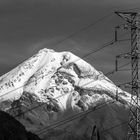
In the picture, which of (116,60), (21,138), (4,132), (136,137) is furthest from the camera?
(21,138)

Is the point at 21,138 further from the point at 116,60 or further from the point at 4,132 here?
the point at 116,60

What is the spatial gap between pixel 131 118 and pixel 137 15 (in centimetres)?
1210

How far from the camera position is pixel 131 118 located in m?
63.6

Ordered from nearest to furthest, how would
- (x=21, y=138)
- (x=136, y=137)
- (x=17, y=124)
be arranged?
(x=136, y=137)
(x=21, y=138)
(x=17, y=124)

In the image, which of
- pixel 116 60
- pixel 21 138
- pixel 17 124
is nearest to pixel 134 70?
pixel 116 60

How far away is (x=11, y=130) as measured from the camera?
129m

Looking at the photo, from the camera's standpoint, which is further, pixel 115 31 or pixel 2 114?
pixel 2 114

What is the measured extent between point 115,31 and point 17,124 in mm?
78402

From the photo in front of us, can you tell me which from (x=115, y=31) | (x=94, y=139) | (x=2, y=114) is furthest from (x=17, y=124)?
(x=94, y=139)

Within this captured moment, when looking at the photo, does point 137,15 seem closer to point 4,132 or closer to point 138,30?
point 138,30

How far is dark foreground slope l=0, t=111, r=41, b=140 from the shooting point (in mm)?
122125

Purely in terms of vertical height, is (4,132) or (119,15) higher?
(119,15)

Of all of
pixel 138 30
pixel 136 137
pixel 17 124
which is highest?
pixel 138 30

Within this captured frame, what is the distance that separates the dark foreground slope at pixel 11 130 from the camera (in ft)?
401
